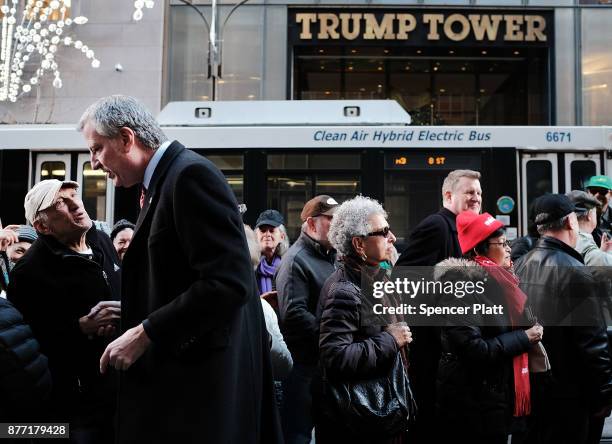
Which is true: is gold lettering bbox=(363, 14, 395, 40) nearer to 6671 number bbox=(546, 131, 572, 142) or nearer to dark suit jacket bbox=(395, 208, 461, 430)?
6671 number bbox=(546, 131, 572, 142)

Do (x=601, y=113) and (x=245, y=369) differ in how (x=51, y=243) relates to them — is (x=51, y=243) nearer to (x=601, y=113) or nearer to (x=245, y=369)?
(x=245, y=369)

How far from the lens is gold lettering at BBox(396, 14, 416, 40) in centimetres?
1766

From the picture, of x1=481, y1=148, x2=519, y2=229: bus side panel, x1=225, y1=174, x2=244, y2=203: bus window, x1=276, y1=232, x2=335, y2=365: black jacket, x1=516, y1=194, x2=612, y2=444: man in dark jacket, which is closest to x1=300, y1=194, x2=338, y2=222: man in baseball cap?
x1=276, y1=232, x2=335, y2=365: black jacket

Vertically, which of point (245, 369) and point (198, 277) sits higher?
point (198, 277)

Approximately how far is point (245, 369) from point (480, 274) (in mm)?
1667

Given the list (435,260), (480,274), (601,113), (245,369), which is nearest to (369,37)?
(601,113)

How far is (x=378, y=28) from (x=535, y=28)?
4.06m

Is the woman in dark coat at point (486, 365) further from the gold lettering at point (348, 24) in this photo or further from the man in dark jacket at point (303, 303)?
the gold lettering at point (348, 24)

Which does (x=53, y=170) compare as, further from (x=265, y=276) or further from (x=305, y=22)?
(x=305, y=22)

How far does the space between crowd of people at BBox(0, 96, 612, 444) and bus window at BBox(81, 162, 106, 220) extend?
442cm

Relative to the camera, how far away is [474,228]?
12.4 feet

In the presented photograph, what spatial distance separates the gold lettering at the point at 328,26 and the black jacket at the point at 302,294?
13.9 m

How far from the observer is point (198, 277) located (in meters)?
2.25

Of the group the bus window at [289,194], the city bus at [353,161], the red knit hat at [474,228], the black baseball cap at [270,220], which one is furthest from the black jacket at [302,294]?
the bus window at [289,194]
